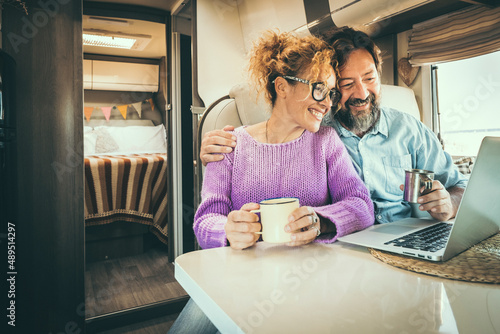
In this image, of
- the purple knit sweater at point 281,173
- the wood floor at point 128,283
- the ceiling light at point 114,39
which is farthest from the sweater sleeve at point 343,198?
the ceiling light at point 114,39

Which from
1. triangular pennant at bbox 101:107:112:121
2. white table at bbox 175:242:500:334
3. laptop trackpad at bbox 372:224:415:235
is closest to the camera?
white table at bbox 175:242:500:334

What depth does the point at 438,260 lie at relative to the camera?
740mm

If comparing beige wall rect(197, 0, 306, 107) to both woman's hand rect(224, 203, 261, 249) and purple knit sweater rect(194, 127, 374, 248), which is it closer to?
Result: purple knit sweater rect(194, 127, 374, 248)

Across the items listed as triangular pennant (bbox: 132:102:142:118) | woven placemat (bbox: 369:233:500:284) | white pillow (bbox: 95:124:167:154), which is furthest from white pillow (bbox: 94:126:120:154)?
woven placemat (bbox: 369:233:500:284)

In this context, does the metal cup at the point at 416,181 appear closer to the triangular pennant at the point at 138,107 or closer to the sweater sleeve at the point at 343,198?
the sweater sleeve at the point at 343,198

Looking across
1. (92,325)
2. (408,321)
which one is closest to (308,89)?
(408,321)

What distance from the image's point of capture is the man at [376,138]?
150 centimetres

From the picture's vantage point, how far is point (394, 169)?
1535 mm

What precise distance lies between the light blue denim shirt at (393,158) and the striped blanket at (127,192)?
8.12 feet

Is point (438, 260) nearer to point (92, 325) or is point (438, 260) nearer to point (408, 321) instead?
point (408, 321)

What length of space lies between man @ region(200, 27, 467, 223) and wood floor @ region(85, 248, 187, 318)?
1652 millimetres

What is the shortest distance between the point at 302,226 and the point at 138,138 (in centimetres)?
423

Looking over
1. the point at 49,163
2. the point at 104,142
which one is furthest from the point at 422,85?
the point at 104,142

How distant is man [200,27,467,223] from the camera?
150 centimetres
